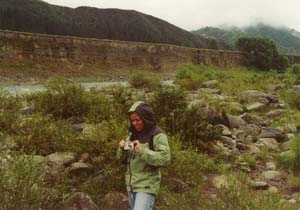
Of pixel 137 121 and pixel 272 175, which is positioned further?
pixel 272 175

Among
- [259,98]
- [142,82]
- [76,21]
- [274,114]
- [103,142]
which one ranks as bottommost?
[142,82]

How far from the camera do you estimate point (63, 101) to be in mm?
8898

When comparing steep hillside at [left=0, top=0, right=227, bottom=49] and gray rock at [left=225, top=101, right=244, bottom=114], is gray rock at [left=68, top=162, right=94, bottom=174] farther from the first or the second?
steep hillside at [left=0, top=0, right=227, bottom=49]

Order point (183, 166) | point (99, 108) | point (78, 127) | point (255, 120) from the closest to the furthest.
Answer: point (183, 166)
point (78, 127)
point (99, 108)
point (255, 120)

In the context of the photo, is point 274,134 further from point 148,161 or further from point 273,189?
point 148,161

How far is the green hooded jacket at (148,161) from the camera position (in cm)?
404

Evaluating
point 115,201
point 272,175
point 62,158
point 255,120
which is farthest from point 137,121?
point 255,120

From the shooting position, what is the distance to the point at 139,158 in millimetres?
4160

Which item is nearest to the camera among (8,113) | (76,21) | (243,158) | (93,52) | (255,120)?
(243,158)

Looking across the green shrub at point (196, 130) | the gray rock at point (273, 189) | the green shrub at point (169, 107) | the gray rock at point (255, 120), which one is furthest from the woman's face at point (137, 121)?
the gray rock at point (255, 120)

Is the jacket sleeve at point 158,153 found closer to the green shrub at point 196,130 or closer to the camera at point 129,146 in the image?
the camera at point 129,146

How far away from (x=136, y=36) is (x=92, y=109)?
72.8 m

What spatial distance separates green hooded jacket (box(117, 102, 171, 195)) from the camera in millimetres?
4039

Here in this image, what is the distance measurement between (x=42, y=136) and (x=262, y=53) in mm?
57705
